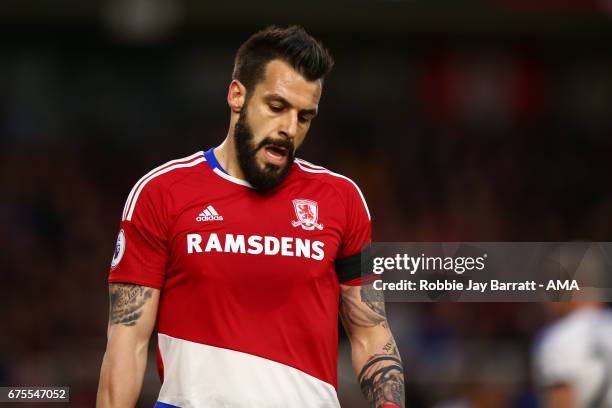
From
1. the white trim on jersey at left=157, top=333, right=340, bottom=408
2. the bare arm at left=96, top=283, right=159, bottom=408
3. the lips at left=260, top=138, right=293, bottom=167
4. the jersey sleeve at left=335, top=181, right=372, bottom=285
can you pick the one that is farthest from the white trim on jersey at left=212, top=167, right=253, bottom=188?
the white trim on jersey at left=157, top=333, right=340, bottom=408

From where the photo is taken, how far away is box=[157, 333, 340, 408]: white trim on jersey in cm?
354

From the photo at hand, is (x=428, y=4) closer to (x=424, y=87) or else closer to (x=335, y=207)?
(x=424, y=87)

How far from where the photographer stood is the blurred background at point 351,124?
10992 millimetres

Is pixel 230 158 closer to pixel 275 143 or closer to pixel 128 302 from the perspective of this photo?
pixel 275 143

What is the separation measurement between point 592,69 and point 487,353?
8184 mm

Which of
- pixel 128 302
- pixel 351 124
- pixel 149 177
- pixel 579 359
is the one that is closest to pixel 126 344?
pixel 128 302

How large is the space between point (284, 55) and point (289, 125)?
0.86 ft

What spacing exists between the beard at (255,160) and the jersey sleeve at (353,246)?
0.95ft

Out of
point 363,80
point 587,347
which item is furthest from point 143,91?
point 587,347

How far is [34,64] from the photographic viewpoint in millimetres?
15133

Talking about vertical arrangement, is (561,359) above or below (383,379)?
above

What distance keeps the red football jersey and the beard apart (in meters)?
0.07

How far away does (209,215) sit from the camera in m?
3.68

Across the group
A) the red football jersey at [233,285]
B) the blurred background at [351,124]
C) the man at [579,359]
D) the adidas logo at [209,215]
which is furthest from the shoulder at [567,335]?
the blurred background at [351,124]
